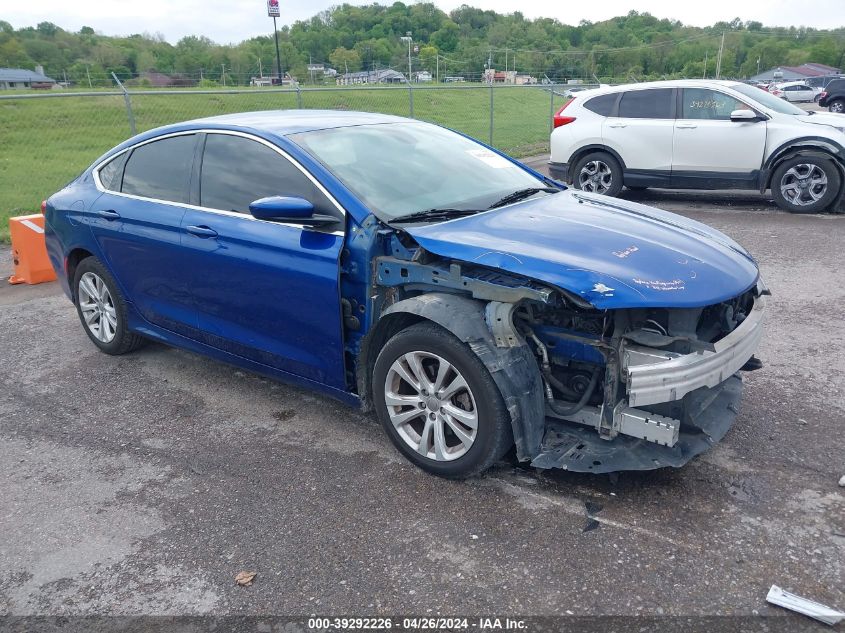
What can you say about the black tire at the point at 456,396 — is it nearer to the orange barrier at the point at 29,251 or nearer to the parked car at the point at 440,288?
the parked car at the point at 440,288

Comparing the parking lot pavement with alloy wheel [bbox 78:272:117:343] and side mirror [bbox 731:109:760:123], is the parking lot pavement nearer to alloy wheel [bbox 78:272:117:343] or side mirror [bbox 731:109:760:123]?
alloy wheel [bbox 78:272:117:343]

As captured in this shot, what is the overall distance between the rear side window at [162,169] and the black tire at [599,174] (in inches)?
288

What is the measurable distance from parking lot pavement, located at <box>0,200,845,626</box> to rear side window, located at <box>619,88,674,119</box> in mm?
6362

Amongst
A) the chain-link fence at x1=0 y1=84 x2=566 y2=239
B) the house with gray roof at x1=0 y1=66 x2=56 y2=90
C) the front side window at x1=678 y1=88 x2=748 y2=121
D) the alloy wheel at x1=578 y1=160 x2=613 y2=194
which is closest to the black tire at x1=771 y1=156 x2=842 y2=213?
the front side window at x1=678 y1=88 x2=748 y2=121

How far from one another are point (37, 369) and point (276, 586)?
11.0 feet

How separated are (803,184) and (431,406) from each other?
815 centimetres

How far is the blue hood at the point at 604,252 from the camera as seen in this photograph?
299 centimetres

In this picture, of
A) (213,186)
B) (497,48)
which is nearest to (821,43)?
(497,48)

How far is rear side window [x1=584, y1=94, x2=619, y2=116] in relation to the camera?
10.6m

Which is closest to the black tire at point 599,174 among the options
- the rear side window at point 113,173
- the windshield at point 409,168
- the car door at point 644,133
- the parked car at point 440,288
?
the car door at point 644,133

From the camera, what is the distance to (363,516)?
322 cm

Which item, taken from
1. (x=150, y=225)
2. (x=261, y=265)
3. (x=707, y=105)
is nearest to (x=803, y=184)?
(x=707, y=105)

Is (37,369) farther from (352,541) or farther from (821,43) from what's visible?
(821,43)

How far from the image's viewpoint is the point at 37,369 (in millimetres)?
5195
